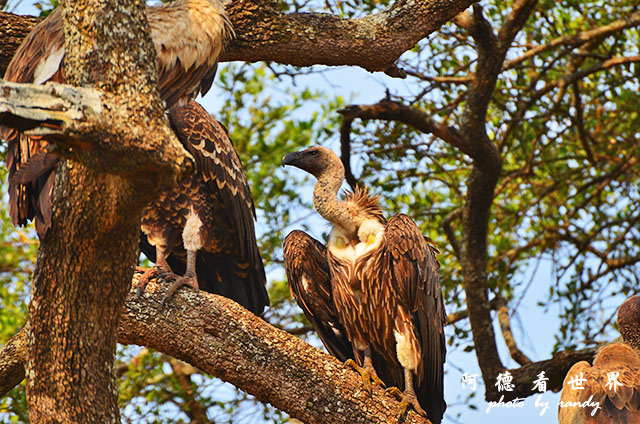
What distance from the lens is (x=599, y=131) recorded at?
7266 mm

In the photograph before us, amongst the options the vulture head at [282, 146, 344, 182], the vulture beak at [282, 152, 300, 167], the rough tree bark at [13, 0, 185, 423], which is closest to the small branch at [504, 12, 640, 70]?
the vulture head at [282, 146, 344, 182]

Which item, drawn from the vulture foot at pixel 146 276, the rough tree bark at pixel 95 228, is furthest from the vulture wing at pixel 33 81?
the vulture foot at pixel 146 276

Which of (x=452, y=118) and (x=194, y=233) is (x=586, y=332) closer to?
(x=452, y=118)

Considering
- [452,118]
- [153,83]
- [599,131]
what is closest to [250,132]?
[452,118]

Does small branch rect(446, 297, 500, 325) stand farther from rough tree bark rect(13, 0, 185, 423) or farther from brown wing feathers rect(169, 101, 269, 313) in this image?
rough tree bark rect(13, 0, 185, 423)

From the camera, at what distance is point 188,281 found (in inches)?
153

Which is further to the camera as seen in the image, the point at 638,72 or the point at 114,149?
the point at 638,72

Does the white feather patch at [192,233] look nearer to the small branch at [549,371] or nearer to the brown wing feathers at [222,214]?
the brown wing feathers at [222,214]

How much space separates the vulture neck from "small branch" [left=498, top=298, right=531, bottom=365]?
1.94 metres

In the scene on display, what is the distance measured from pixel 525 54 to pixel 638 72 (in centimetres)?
101

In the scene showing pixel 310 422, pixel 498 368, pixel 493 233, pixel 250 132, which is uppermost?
pixel 250 132

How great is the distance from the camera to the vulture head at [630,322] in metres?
4.87

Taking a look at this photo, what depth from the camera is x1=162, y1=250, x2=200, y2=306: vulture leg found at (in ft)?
11.7

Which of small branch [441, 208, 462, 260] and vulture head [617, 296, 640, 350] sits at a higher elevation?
small branch [441, 208, 462, 260]
